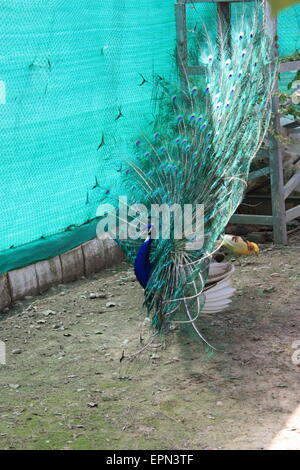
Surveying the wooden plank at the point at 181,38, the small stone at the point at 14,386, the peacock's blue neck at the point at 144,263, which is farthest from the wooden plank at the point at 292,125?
the small stone at the point at 14,386

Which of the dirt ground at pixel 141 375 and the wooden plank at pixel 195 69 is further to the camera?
the wooden plank at pixel 195 69

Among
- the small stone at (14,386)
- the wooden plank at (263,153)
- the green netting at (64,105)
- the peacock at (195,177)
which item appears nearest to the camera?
the small stone at (14,386)

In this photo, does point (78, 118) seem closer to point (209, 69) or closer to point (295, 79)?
point (209, 69)

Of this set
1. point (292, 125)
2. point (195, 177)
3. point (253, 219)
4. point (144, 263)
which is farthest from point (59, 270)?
point (292, 125)

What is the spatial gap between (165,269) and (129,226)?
46 centimetres

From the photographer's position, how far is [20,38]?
171 inches

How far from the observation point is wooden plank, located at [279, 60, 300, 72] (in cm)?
536

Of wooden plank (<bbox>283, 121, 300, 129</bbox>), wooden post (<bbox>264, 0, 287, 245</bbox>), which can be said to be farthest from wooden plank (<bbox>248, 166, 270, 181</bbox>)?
wooden plank (<bbox>283, 121, 300, 129</bbox>)

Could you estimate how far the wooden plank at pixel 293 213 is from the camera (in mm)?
5672

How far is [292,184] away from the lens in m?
5.71

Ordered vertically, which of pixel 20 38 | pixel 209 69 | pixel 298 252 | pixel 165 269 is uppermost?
pixel 20 38

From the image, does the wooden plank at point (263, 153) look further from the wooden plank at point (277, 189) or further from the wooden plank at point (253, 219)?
the wooden plank at point (253, 219)

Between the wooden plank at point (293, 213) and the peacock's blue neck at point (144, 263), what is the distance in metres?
2.13
